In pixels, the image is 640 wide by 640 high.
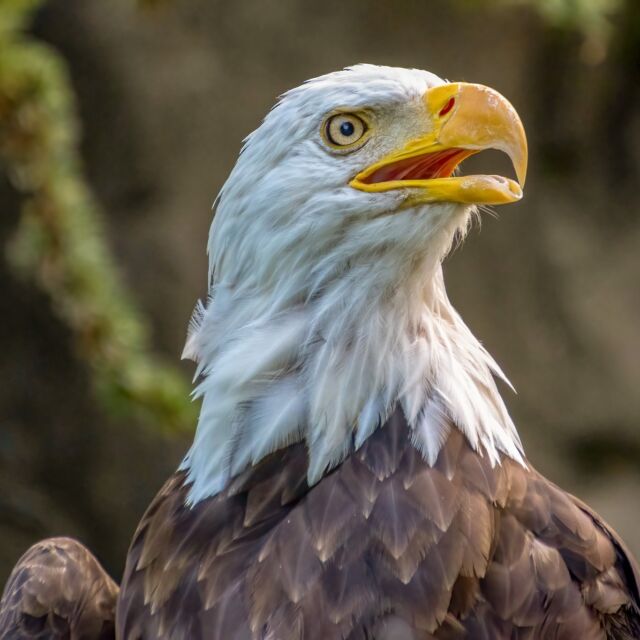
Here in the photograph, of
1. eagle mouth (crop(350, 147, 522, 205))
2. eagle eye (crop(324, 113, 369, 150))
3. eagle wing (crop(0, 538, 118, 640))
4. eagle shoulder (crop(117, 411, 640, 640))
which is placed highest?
eagle eye (crop(324, 113, 369, 150))

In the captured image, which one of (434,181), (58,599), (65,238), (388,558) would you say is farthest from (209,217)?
(388,558)

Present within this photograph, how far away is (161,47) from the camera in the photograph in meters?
5.39

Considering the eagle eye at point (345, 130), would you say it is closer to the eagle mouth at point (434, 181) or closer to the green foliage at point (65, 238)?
the eagle mouth at point (434, 181)

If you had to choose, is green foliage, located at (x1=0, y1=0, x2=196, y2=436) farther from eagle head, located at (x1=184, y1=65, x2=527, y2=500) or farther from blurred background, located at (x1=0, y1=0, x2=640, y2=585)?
blurred background, located at (x1=0, y1=0, x2=640, y2=585)

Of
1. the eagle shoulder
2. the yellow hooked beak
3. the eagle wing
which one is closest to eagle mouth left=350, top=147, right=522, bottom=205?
the yellow hooked beak

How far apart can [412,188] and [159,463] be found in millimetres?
3698

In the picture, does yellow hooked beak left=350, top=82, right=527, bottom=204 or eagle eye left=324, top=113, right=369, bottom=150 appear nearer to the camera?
yellow hooked beak left=350, top=82, right=527, bottom=204

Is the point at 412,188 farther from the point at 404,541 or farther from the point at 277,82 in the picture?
the point at 277,82

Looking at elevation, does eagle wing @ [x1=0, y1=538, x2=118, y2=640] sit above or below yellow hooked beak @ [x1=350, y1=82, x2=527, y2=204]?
below

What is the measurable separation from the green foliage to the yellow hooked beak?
3.64ft

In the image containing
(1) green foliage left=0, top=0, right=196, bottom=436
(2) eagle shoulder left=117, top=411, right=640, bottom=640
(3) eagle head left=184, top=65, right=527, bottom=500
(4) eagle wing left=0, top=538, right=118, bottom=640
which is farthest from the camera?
(1) green foliage left=0, top=0, right=196, bottom=436

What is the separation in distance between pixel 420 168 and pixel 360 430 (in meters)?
0.48

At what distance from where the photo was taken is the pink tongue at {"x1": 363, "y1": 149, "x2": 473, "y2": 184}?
87.9 inches

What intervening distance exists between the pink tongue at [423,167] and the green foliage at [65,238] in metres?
1.09
